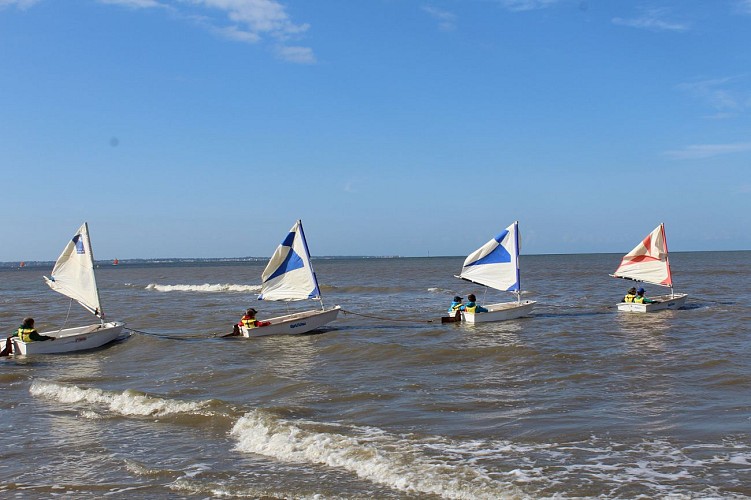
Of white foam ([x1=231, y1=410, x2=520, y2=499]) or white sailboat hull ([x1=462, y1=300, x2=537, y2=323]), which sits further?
white sailboat hull ([x1=462, y1=300, x2=537, y2=323])

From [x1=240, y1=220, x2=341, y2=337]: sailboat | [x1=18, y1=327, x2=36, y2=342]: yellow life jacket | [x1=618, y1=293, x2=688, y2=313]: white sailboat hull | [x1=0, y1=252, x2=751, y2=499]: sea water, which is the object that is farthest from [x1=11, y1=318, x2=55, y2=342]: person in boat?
[x1=618, y1=293, x2=688, y2=313]: white sailboat hull

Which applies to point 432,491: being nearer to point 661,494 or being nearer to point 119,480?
point 661,494

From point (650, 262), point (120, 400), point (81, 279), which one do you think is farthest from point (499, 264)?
point (120, 400)

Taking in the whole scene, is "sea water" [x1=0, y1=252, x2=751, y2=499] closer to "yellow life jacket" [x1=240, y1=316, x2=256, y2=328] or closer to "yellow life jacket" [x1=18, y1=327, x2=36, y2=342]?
"yellow life jacket" [x1=240, y1=316, x2=256, y2=328]

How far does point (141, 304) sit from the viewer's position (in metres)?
47.2

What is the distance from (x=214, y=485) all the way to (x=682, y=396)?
1013cm

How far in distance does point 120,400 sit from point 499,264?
1922 centimetres

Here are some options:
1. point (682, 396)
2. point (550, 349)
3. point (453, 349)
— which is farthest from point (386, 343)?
point (682, 396)

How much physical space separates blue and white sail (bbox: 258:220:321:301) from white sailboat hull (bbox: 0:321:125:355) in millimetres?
5966

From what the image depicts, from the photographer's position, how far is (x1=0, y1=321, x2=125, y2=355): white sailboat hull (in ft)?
73.6

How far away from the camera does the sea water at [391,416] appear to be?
9.59 m

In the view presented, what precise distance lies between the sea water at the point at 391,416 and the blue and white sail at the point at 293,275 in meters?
2.30

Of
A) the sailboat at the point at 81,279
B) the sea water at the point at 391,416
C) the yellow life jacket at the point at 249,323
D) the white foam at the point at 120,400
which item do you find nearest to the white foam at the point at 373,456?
the sea water at the point at 391,416

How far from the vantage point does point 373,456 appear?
34.6 feet
